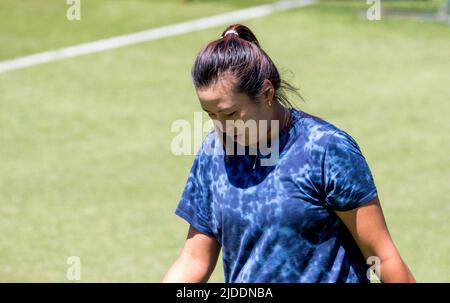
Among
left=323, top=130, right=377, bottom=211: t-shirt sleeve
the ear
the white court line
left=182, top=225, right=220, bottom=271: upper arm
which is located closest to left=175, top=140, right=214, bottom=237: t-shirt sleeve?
left=182, top=225, right=220, bottom=271: upper arm

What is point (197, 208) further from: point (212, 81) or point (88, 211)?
point (88, 211)

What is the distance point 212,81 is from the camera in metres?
4.06

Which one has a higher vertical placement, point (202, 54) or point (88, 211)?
point (202, 54)

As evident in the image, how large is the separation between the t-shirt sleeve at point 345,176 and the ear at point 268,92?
0.31 metres

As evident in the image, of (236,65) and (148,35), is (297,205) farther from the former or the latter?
(148,35)

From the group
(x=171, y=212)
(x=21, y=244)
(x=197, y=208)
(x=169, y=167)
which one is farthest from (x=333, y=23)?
(x=197, y=208)

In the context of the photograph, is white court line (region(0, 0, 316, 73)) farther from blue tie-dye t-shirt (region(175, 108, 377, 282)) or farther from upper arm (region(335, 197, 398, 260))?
upper arm (region(335, 197, 398, 260))

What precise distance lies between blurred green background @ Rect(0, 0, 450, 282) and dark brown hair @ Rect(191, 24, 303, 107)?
4480mm

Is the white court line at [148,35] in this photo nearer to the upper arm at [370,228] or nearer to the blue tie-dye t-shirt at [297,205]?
the blue tie-dye t-shirt at [297,205]

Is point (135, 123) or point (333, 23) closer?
point (135, 123)

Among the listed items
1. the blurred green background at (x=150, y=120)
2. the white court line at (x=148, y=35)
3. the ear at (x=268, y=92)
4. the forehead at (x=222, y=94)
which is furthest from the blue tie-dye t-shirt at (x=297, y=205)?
the white court line at (x=148, y=35)
